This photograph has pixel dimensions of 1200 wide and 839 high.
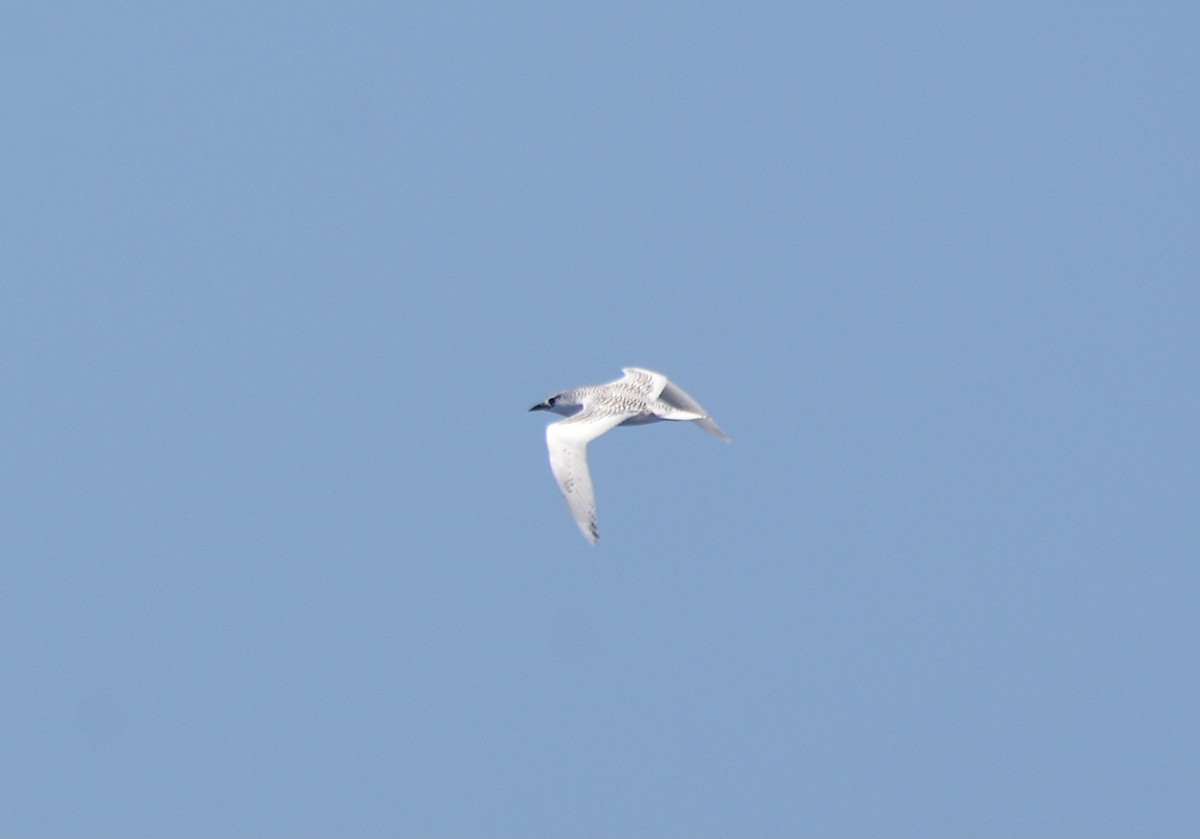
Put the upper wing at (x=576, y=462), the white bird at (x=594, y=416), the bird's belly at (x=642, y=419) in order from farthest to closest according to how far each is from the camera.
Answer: the bird's belly at (x=642, y=419) < the white bird at (x=594, y=416) < the upper wing at (x=576, y=462)

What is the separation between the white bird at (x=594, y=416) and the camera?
41.4m

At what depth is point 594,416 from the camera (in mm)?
45625

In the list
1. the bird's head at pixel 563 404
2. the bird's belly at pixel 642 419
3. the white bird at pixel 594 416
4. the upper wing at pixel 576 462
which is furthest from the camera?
the bird's head at pixel 563 404

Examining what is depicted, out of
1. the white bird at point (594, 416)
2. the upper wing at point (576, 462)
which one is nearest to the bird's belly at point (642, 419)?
the white bird at point (594, 416)

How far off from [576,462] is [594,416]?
3.57 meters

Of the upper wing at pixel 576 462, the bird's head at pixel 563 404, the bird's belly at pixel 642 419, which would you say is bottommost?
the upper wing at pixel 576 462

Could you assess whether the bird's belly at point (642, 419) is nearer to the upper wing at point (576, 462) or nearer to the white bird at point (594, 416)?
the white bird at point (594, 416)

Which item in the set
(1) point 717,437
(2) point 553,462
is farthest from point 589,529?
(1) point 717,437

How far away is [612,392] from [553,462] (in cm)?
655

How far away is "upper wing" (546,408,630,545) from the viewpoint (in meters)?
40.8

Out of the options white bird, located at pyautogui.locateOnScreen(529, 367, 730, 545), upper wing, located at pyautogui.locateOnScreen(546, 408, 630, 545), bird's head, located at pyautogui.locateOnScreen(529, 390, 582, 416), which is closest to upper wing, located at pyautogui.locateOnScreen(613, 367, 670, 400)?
white bird, located at pyautogui.locateOnScreen(529, 367, 730, 545)

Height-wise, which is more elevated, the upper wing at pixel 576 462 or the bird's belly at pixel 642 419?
the bird's belly at pixel 642 419

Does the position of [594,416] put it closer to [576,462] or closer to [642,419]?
[642,419]

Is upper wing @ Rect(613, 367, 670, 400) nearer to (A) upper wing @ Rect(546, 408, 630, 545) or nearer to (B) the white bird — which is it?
(B) the white bird
